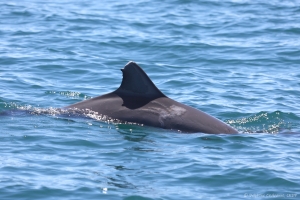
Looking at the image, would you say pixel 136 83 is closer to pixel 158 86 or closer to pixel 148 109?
pixel 148 109

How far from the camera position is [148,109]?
44.0ft

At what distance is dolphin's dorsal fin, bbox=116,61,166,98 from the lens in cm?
1306

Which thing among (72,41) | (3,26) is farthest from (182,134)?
(3,26)

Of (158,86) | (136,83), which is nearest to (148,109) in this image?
(136,83)

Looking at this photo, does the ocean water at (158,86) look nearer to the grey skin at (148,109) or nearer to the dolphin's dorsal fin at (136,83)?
the grey skin at (148,109)

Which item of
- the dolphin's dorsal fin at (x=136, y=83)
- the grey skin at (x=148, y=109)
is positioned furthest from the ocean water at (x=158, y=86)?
the dolphin's dorsal fin at (x=136, y=83)

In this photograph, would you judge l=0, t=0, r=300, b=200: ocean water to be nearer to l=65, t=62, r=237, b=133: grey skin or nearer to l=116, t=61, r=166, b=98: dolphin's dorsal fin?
l=65, t=62, r=237, b=133: grey skin

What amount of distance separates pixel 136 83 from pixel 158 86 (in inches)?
212

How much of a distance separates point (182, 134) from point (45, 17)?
56.2ft

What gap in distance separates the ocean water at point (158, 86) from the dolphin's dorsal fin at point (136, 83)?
776 mm

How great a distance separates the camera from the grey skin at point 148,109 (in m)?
13.2

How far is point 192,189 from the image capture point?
10102mm

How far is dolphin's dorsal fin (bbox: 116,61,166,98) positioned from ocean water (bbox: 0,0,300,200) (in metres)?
0.78

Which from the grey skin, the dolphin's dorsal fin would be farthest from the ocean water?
the dolphin's dorsal fin
